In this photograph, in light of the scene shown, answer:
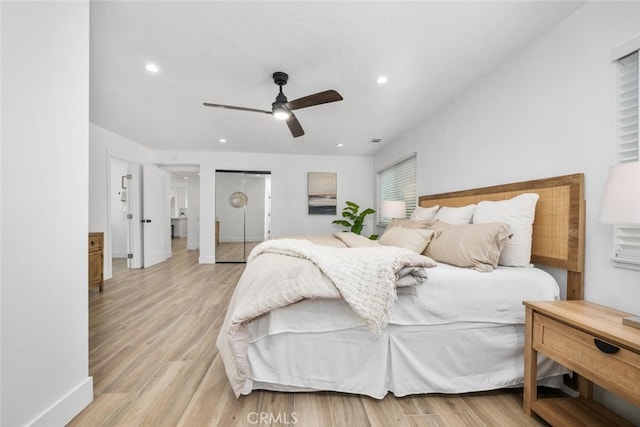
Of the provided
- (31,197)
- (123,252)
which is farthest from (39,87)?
(123,252)

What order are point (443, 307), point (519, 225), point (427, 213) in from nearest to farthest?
point (443, 307)
point (519, 225)
point (427, 213)

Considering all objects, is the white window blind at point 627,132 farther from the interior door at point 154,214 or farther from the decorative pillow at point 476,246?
the interior door at point 154,214

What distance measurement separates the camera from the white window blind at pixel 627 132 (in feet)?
4.54

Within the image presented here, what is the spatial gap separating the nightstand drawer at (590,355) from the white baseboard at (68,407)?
2.38m

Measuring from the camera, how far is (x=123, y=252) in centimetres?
Result: 637

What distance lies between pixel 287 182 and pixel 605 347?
17.6ft

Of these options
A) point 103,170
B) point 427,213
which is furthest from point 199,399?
point 103,170

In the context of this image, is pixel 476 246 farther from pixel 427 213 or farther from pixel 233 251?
pixel 233 251

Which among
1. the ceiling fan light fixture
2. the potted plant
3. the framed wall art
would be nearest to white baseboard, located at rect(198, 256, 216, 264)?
the framed wall art

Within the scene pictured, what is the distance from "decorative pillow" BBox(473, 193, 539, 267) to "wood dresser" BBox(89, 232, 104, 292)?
440 cm

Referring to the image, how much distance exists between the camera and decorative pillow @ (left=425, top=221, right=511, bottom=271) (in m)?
1.72

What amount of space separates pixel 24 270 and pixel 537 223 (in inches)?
114

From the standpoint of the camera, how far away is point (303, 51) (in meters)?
2.11

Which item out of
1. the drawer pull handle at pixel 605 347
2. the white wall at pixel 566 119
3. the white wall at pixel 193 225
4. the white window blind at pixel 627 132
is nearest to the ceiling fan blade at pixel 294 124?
the white wall at pixel 566 119
